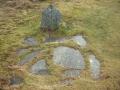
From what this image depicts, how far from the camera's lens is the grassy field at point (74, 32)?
9023 millimetres

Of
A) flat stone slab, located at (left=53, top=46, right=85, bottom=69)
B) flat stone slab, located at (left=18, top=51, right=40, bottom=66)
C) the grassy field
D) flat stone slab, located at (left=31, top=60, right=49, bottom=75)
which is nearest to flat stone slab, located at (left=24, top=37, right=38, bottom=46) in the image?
the grassy field

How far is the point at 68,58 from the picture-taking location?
10.1 meters

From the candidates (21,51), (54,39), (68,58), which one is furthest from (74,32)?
(21,51)

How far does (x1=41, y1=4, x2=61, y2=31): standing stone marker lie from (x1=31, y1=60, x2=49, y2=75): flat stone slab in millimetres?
2348

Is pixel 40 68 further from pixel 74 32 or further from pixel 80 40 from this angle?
pixel 74 32

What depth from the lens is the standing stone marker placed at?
11867mm

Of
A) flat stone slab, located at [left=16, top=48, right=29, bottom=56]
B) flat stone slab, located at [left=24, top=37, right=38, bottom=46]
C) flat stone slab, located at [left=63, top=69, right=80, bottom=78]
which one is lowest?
flat stone slab, located at [left=24, top=37, right=38, bottom=46]

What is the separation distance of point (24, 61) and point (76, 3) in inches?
240

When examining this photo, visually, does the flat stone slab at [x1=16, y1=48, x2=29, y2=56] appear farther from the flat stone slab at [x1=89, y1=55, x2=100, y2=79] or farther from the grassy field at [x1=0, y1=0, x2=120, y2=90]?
the flat stone slab at [x1=89, y1=55, x2=100, y2=79]

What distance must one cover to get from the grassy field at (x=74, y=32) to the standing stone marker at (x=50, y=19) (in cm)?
30

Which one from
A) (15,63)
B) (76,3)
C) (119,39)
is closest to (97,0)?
(76,3)

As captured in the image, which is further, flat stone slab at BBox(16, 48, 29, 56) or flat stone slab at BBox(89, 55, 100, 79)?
flat stone slab at BBox(16, 48, 29, 56)

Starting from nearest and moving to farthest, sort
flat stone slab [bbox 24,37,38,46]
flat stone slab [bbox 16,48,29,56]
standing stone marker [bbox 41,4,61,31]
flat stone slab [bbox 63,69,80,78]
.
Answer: flat stone slab [bbox 63,69,80,78], flat stone slab [bbox 16,48,29,56], flat stone slab [bbox 24,37,38,46], standing stone marker [bbox 41,4,61,31]

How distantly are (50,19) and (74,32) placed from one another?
1.11m
